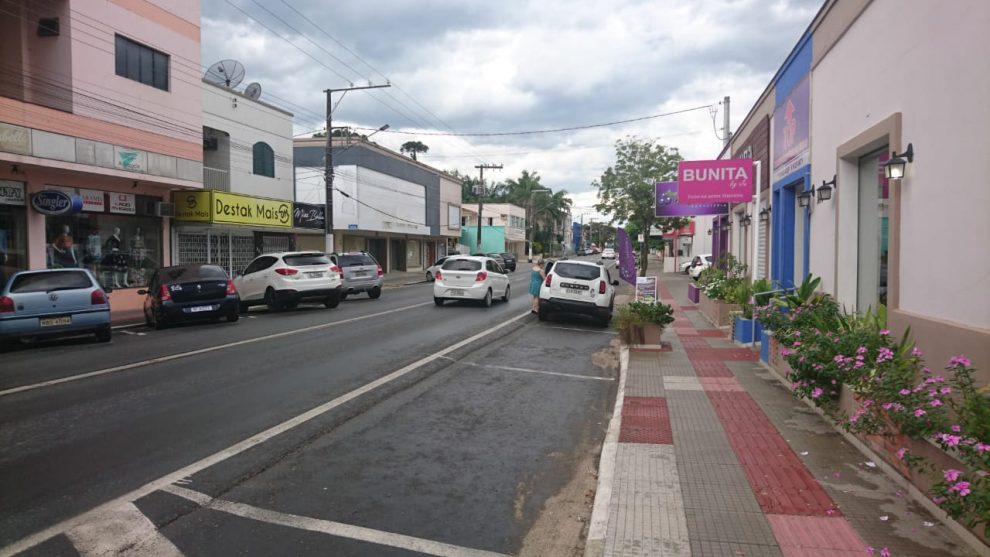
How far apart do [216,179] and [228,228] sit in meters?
2.02

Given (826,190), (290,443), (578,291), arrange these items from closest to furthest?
(290,443)
(826,190)
(578,291)

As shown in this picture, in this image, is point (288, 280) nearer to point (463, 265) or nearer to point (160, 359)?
point (463, 265)

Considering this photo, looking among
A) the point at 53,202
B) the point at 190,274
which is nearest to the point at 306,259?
the point at 190,274

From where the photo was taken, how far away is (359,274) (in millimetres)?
22594

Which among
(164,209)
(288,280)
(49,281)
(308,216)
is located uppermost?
(308,216)

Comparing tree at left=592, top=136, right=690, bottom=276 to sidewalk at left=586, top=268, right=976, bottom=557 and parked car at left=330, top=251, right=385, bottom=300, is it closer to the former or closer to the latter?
parked car at left=330, top=251, right=385, bottom=300

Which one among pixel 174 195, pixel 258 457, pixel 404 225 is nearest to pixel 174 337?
pixel 258 457

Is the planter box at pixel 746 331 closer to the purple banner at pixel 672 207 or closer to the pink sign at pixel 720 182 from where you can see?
the pink sign at pixel 720 182

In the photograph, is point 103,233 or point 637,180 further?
point 637,180

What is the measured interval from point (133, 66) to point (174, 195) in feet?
14.2

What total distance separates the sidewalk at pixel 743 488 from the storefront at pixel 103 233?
53.1ft

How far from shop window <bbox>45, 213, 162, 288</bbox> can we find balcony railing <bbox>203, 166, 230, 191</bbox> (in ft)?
12.1

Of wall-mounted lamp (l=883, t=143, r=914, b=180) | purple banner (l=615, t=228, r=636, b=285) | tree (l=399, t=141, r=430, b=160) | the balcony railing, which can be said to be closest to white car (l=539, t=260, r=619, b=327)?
purple banner (l=615, t=228, r=636, b=285)

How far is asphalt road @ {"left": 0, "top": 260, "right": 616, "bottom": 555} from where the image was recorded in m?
4.22
